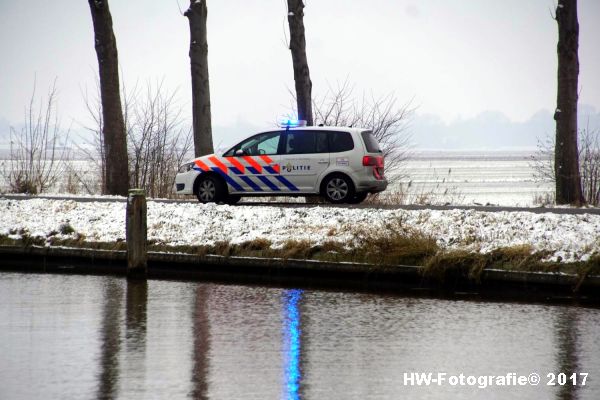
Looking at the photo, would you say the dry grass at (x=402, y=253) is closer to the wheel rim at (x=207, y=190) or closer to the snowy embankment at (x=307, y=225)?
the snowy embankment at (x=307, y=225)

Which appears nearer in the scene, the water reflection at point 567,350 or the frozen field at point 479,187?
the water reflection at point 567,350

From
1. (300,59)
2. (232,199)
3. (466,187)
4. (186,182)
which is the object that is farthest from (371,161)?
(466,187)

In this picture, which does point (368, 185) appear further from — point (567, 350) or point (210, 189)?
point (567, 350)

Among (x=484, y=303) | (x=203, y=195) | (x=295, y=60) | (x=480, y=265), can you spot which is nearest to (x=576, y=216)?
(x=480, y=265)

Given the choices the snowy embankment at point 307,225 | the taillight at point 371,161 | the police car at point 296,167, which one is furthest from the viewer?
the police car at point 296,167

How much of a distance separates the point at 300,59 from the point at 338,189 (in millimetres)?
4906

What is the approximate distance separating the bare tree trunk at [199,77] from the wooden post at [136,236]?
10.2 m

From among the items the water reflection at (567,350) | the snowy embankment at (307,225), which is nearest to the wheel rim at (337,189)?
the snowy embankment at (307,225)

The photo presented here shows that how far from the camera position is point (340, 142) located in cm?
1883

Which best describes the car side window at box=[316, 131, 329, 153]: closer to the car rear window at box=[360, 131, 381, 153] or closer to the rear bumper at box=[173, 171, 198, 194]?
the car rear window at box=[360, 131, 381, 153]

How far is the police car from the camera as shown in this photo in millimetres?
18688

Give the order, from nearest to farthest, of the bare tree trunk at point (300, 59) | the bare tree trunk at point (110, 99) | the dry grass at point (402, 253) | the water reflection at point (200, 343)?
the water reflection at point (200, 343) < the dry grass at point (402, 253) < the bare tree trunk at point (110, 99) < the bare tree trunk at point (300, 59)

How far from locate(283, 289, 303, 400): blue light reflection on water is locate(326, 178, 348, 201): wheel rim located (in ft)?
23.0

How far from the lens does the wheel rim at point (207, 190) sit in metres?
19.2
